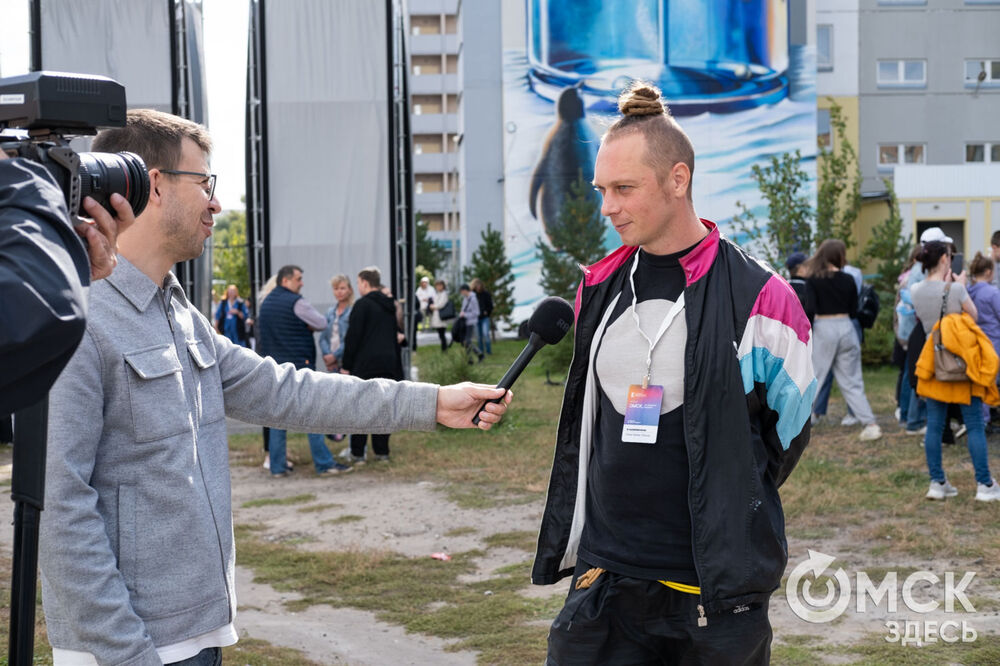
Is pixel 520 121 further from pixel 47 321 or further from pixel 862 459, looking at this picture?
pixel 47 321

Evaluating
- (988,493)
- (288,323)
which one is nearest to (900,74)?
(288,323)

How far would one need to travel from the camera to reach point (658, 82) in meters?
51.1

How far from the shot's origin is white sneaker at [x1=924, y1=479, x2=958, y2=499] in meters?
9.27

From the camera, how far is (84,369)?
262 centimetres

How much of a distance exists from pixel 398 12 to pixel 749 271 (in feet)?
45.7

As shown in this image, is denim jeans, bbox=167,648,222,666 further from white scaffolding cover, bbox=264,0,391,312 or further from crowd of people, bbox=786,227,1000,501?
white scaffolding cover, bbox=264,0,391,312

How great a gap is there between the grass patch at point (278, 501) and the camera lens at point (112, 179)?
879 centimetres

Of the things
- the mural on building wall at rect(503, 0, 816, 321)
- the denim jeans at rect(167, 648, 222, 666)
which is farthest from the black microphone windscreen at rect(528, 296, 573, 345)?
the mural on building wall at rect(503, 0, 816, 321)

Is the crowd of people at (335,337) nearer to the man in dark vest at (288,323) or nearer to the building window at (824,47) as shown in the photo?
the man in dark vest at (288,323)

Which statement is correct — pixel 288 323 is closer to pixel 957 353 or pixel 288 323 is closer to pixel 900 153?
pixel 957 353

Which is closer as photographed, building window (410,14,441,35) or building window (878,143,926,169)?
building window (878,143,926,169)

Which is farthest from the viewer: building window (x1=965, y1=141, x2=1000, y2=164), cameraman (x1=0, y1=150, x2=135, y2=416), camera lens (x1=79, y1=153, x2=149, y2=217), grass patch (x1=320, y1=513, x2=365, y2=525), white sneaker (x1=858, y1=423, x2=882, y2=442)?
building window (x1=965, y1=141, x2=1000, y2=164)

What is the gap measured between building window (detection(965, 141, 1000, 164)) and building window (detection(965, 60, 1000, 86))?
298cm

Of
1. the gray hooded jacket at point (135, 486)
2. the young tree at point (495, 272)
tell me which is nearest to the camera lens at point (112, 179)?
the gray hooded jacket at point (135, 486)
